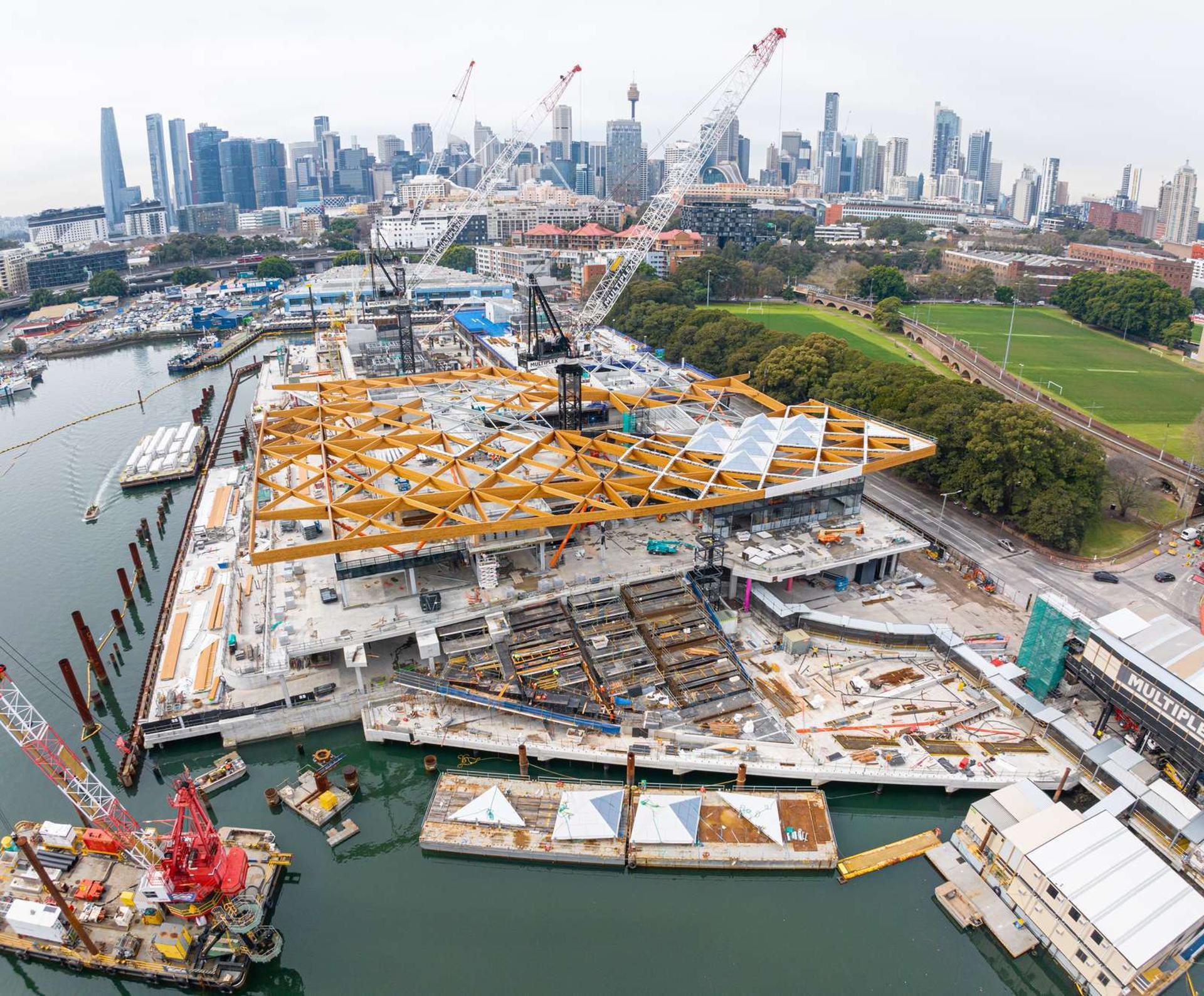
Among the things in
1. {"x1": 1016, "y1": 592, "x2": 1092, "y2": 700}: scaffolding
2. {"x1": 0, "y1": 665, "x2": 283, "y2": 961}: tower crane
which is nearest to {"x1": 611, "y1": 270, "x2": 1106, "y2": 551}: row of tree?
{"x1": 1016, "y1": 592, "x2": 1092, "y2": 700}: scaffolding

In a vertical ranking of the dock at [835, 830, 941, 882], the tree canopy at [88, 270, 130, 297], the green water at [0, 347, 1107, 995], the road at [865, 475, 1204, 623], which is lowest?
the green water at [0, 347, 1107, 995]

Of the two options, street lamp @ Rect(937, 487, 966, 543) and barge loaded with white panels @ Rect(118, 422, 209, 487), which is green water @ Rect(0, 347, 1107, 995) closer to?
street lamp @ Rect(937, 487, 966, 543)

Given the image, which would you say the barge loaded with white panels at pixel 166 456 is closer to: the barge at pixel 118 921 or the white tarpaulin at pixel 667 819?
the barge at pixel 118 921

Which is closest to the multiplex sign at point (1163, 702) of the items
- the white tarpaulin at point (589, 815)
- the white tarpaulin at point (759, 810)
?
the white tarpaulin at point (759, 810)

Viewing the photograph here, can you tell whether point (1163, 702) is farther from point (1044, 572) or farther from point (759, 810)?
point (759, 810)

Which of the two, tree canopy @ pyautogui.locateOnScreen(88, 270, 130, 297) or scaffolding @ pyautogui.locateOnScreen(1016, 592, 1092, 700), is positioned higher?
tree canopy @ pyautogui.locateOnScreen(88, 270, 130, 297)

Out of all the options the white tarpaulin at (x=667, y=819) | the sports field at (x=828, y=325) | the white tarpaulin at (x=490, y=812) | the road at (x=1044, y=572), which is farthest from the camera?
the sports field at (x=828, y=325)
